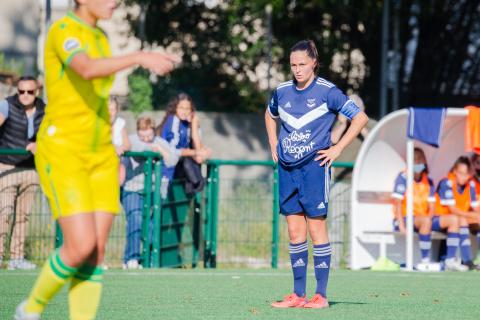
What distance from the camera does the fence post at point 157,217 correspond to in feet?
43.2

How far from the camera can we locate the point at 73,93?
20.1 feet

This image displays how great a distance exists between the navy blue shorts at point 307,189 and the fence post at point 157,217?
15.2 feet

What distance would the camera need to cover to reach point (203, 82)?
79.0ft

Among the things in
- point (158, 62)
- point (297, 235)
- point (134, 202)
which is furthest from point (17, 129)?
point (158, 62)

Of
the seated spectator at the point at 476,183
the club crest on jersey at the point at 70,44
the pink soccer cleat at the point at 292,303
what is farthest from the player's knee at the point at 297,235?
the seated spectator at the point at 476,183

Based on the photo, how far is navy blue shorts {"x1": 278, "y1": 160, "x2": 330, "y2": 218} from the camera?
8562mm

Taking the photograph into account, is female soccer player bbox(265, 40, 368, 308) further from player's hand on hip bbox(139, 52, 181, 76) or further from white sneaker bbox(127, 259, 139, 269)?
white sneaker bbox(127, 259, 139, 269)

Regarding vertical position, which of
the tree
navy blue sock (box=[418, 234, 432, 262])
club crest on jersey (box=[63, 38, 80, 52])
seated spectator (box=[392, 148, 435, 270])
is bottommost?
navy blue sock (box=[418, 234, 432, 262])

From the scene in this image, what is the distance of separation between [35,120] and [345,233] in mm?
4648

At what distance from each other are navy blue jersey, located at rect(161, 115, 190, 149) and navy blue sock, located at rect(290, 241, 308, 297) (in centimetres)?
500

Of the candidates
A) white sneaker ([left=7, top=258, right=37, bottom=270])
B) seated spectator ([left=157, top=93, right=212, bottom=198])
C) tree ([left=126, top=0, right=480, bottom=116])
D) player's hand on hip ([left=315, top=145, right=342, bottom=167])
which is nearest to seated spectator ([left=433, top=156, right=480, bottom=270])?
seated spectator ([left=157, top=93, right=212, bottom=198])

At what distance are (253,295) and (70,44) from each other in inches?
163

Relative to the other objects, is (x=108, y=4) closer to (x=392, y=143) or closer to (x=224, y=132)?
(x=392, y=143)

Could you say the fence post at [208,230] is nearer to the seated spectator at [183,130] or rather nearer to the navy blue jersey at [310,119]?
the seated spectator at [183,130]
